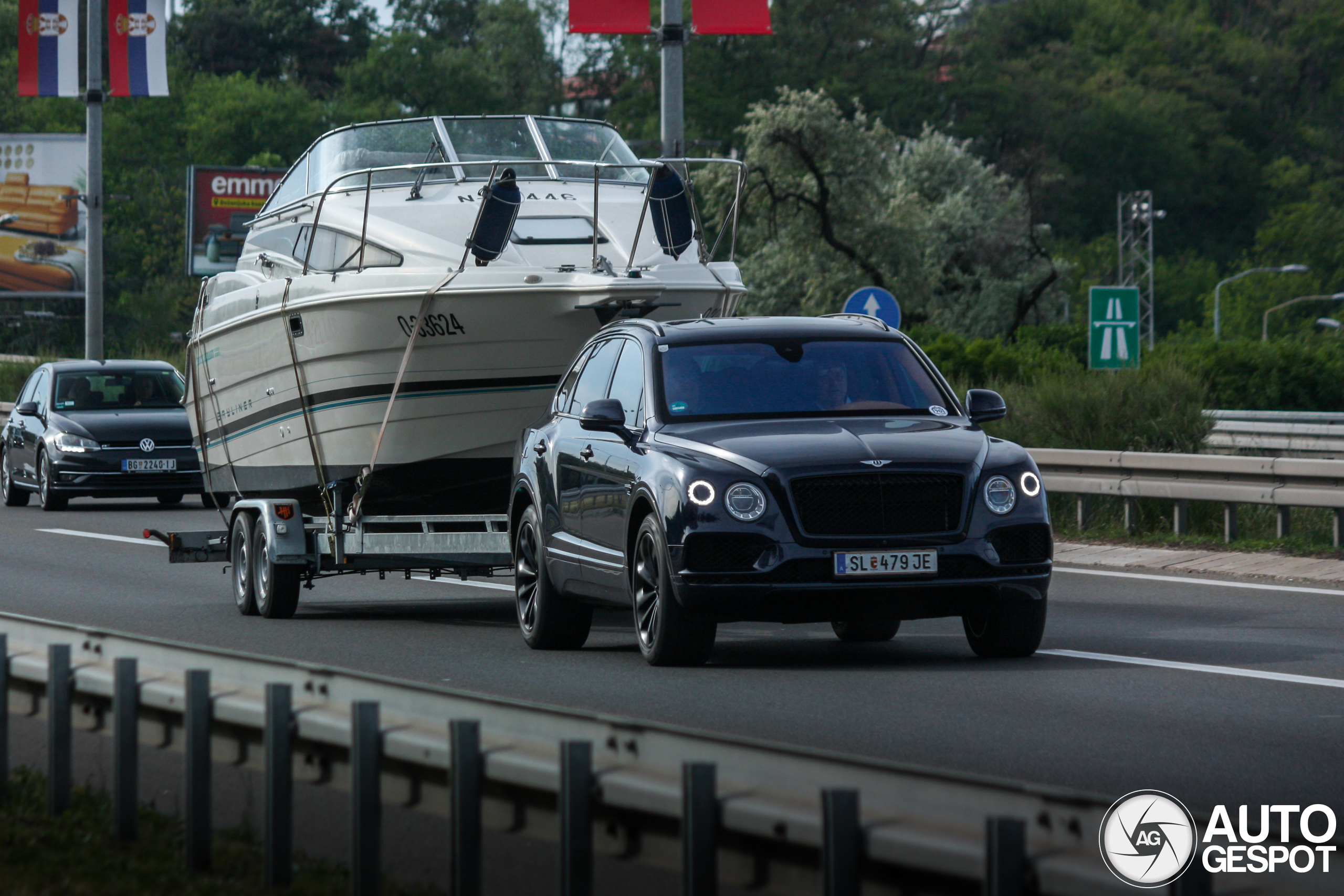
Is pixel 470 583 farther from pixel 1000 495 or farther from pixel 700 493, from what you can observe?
pixel 1000 495

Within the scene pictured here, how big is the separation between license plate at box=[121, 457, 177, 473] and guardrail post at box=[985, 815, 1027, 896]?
23082 mm

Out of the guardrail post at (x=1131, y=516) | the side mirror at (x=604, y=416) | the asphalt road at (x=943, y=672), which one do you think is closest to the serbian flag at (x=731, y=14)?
the guardrail post at (x=1131, y=516)

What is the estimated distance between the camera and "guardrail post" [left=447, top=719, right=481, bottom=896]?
4914 millimetres

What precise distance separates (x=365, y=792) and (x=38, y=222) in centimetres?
6268

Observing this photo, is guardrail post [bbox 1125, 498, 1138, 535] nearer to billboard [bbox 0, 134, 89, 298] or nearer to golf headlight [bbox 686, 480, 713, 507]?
golf headlight [bbox 686, 480, 713, 507]

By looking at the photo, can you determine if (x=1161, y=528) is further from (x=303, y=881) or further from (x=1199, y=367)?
(x=303, y=881)

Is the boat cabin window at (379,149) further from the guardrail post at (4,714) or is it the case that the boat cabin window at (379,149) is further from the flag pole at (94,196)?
the flag pole at (94,196)

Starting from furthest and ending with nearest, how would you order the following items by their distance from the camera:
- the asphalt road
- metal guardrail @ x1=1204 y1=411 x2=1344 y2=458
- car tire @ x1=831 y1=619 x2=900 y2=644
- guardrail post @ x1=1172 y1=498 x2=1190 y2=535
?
metal guardrail @ x1=1204 y1=411 x2=1344 y2=458 → guardrail post @ x1=1172 y1=498 x2=1190 y2=535 → car tire @ x1=831 y1=619 x2=900 y2=644 → the asphalt road

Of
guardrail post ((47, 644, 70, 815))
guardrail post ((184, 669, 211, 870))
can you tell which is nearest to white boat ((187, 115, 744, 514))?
guardrail post ((47, 644, 70, 815))

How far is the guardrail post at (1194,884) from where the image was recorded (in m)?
3.71

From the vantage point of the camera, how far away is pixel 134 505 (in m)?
27.6

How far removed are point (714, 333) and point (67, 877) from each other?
668cm

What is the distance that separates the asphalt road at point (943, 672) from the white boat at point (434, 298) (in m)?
1.04

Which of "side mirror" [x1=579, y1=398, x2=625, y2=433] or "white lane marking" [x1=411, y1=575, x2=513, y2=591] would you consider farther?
"white lane marking" [x1=411, y1=575, x2=513, y2=591]
